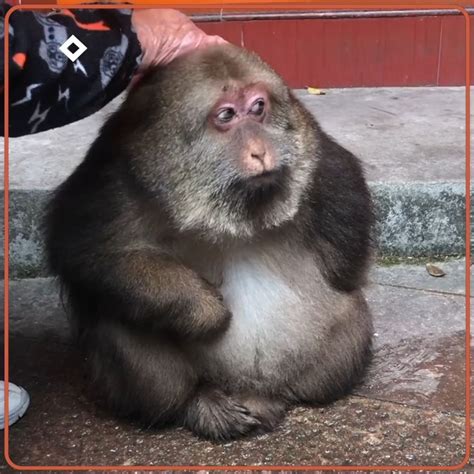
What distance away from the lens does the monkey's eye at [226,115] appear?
2396 millimetres

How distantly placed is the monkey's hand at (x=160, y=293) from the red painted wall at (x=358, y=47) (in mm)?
2963

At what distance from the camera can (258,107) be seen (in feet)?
7.91

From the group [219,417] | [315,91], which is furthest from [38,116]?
[315,91]

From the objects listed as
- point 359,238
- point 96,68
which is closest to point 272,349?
point 359,238

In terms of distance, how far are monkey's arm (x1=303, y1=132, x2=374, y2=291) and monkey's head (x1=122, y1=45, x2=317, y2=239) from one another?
0.15 m

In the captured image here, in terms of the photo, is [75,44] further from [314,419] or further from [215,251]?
[314,419]

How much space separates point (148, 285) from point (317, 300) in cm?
55

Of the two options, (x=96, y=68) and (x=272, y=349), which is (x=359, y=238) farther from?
(x=96, y=68)

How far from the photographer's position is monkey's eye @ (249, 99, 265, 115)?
7.88ft

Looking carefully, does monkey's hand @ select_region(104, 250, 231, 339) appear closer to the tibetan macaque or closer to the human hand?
the tibetan macaque

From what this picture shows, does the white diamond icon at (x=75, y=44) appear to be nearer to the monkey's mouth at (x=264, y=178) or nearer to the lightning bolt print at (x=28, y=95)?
the lightning bolt print at (x=28, y=95)

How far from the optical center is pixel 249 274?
9.03 feet

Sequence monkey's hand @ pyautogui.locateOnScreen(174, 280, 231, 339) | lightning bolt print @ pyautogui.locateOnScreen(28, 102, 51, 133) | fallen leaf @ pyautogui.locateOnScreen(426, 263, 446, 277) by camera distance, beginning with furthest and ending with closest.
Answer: fallen leaf @ pyautogui.locateOnScreen(426, 263, 446, 277) → monkey's hand @ pyautogui.locateOnScreen(174, 280, 231, 339) → lightning bolt print @ pyautogui.locateOnScreen(28, 102, 51, 133)

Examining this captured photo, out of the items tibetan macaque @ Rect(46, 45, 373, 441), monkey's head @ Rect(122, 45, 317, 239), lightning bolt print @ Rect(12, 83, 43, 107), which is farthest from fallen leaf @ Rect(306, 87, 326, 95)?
lightning bolt print @ Rect(12, 83, 43, 107)
